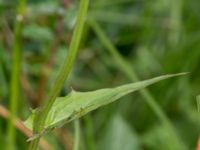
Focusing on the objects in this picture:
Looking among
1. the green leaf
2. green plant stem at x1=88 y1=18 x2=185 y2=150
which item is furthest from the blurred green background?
the green leaf

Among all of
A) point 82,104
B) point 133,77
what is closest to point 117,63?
point 133,77

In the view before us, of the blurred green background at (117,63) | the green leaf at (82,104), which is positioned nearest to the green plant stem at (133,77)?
the blurred green background at (117,63)

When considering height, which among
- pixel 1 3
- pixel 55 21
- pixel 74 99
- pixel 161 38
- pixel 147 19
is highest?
pixel 74 99

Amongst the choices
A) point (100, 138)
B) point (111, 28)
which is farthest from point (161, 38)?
point (100, 138)

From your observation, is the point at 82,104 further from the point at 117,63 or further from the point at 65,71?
the point at 117,63

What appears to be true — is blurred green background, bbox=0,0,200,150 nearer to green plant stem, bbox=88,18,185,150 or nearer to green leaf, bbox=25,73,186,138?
green plant stem, bbox=88,18,185,150

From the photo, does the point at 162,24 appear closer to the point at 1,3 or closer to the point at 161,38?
the point at 161,38

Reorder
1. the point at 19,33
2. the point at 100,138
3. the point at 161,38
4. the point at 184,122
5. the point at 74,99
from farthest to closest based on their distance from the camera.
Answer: the point at 161,38
the point at 184,122
the point at 100,138
the point at 19,33
the point at 74,99
